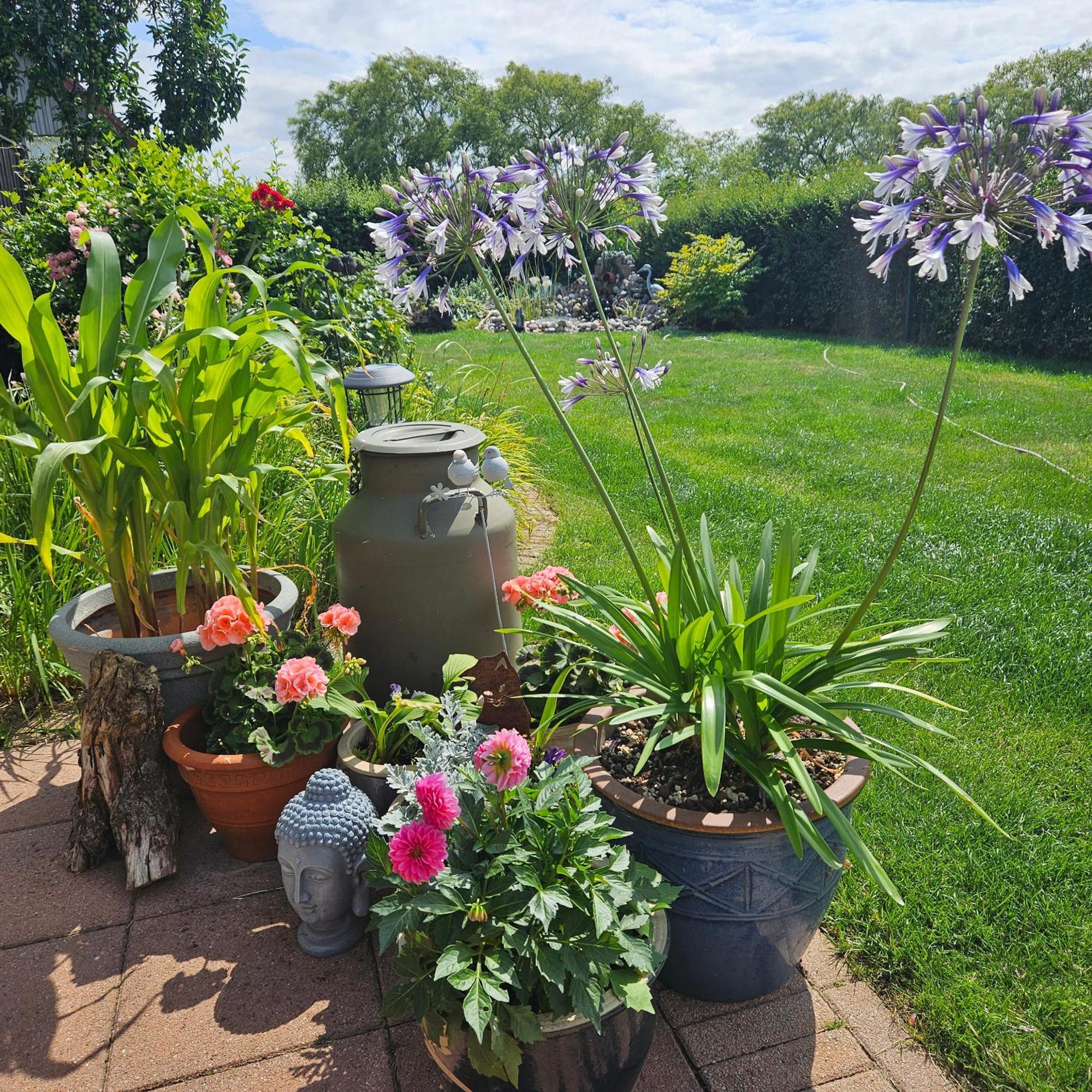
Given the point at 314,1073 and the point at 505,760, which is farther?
the point at 314,1073

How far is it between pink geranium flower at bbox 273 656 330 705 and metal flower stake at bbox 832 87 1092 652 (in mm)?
1633

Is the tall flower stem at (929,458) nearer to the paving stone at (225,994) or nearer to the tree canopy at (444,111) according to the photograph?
the paving stone at (225,994)

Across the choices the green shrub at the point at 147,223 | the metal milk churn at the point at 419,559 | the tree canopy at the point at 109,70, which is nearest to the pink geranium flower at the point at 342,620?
the metal milk churn at the point at 419,559

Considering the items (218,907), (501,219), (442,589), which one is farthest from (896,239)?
(218,907)

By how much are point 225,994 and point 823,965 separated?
1413mm

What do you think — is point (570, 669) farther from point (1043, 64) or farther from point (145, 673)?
point (1043, 64)

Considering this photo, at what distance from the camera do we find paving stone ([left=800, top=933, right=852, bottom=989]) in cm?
190

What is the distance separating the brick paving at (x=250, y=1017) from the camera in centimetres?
169

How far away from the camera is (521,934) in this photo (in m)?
1.46

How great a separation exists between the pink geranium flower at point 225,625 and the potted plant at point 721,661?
2.79 feet

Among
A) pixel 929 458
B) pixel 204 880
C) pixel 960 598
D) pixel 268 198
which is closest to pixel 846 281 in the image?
pixel 268 198

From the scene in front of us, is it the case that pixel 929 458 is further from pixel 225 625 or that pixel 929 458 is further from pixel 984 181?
pixel 225 625

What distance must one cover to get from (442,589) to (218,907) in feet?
3.43

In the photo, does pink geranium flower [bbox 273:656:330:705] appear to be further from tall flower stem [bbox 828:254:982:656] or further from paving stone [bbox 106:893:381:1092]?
tall flower stem [bbox 828:254:982:656]
